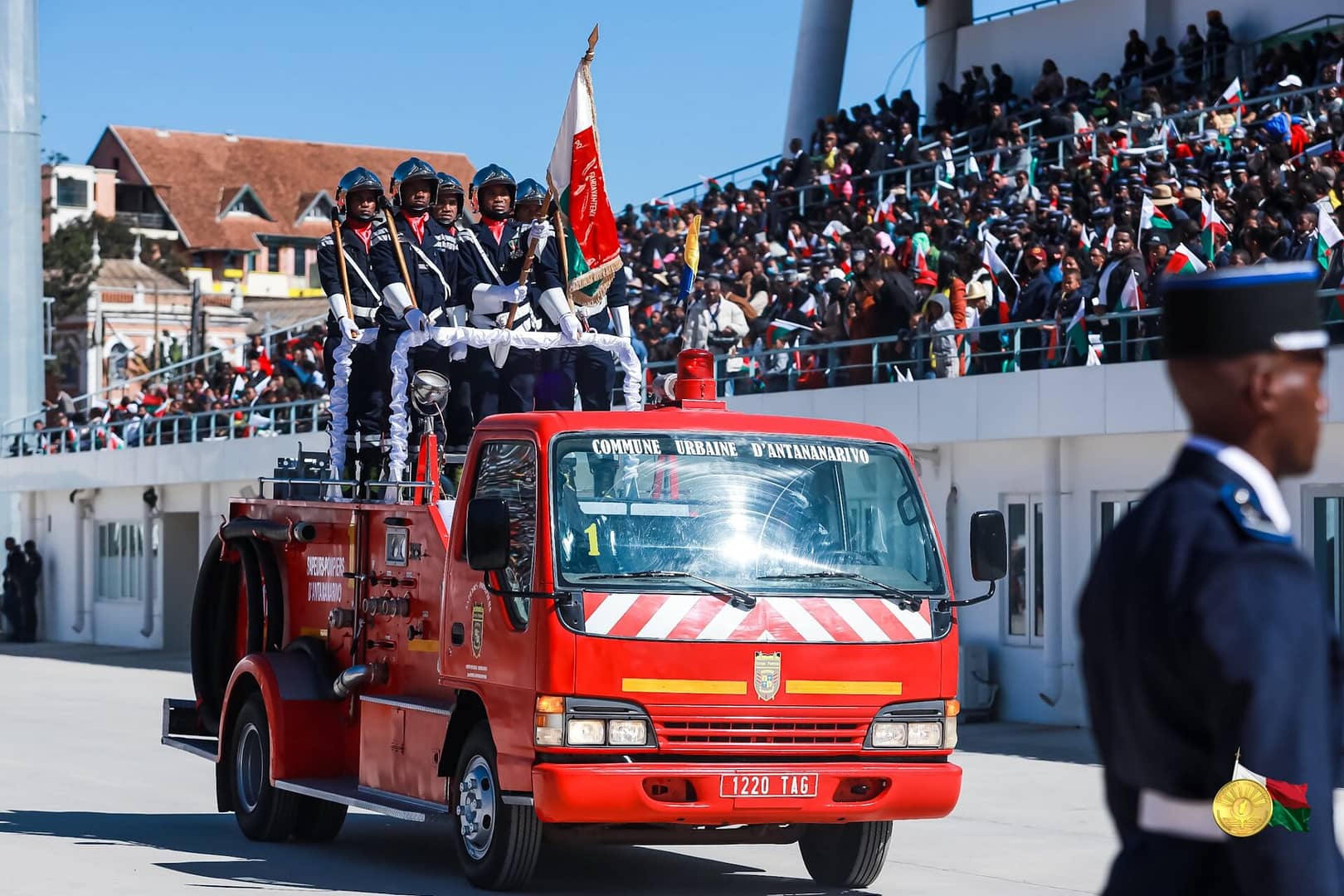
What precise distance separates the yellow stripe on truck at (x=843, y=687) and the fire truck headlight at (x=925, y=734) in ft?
0.66

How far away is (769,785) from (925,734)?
34.8 inches

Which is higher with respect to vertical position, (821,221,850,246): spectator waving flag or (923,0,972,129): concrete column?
(923,0,972,129): concrete column

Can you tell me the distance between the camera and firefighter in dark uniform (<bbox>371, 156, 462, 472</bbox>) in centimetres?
1414

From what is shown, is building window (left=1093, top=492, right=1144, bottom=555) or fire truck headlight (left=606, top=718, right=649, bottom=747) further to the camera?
building window (left=1093, top=492, right=1144, bottom=555)

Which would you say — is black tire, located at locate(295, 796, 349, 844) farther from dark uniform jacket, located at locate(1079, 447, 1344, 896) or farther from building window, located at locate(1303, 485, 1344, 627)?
dark uniform jacket, located at locate(1079, 447, 1344, 896)

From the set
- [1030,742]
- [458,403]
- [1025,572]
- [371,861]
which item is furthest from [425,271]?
[1025,572]

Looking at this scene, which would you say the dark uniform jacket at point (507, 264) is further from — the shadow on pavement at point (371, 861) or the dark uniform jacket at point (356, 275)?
the shadow on pavement at point (371, 861)

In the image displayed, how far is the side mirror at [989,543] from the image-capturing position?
1028 centimetres

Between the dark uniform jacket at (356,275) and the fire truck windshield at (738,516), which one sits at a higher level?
the dark uniform jacket at (356,275)

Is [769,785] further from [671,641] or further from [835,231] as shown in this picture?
[835,231]

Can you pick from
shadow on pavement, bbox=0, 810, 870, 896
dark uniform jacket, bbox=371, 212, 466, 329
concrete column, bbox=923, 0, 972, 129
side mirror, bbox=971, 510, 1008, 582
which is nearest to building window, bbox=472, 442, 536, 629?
shadow on pavement, bbox=0, 810, 870, 896

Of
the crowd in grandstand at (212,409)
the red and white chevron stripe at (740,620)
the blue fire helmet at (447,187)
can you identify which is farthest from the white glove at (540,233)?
the crowd in grandstand at (212,409)

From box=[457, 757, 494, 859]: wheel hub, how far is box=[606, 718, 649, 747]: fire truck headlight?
2.46ft

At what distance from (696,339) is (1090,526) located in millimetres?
4389
